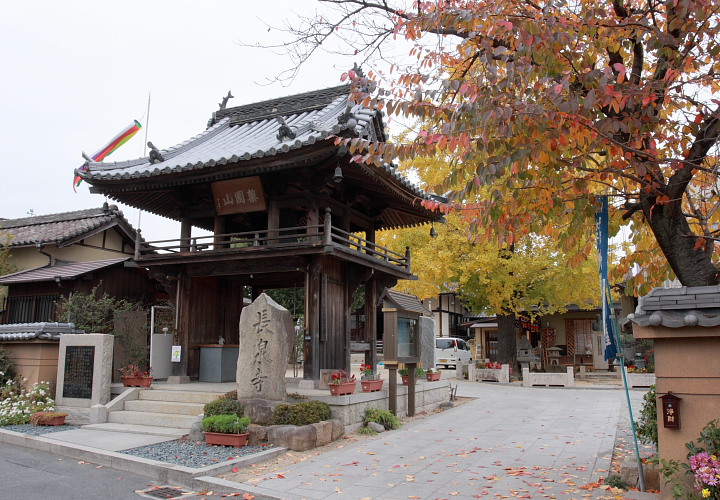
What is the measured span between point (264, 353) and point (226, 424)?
5.02ft

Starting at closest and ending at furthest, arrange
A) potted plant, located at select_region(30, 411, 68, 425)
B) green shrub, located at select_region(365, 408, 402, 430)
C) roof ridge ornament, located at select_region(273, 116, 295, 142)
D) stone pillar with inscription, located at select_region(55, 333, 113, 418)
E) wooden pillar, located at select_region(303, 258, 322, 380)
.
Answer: potted plant, located at select_region(30, 411, 68, 425)
green shrub, located at select_region(365, 408, 402, 430)
roof ridge ornament, located at select_region(273, 116, 295, 142)
stone pillar with inscription, located at select_region(55, 333, 113, 418)
wooden pillar, located at select_region(303, 258, 322, 380)

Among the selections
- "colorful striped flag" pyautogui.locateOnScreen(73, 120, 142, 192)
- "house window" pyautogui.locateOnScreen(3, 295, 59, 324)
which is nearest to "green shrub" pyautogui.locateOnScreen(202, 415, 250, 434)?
"house window" pyautogui.locateOnScreen(3, 295, 59, 324)

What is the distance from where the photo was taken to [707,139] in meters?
6.57

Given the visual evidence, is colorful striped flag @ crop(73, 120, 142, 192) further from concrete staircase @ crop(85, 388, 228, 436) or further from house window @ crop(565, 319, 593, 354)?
house window @ crop(565, 319, 593, 354)

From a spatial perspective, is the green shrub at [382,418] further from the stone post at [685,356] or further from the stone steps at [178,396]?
the stone post at [685,356]

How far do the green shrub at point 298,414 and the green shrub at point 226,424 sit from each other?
0.58 m

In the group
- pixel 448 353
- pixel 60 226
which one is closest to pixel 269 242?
pixel 60 226

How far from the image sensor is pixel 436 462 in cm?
890

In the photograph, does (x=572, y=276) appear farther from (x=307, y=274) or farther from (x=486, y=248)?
(x=307, y=274)

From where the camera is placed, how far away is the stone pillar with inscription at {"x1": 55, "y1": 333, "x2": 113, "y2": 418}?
485 inches

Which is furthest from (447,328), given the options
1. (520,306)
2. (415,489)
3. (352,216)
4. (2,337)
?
(415,489)

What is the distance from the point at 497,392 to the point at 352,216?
1021 cm

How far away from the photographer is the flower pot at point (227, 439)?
9.48 meters

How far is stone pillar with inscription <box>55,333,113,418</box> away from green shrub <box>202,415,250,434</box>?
396 cm
